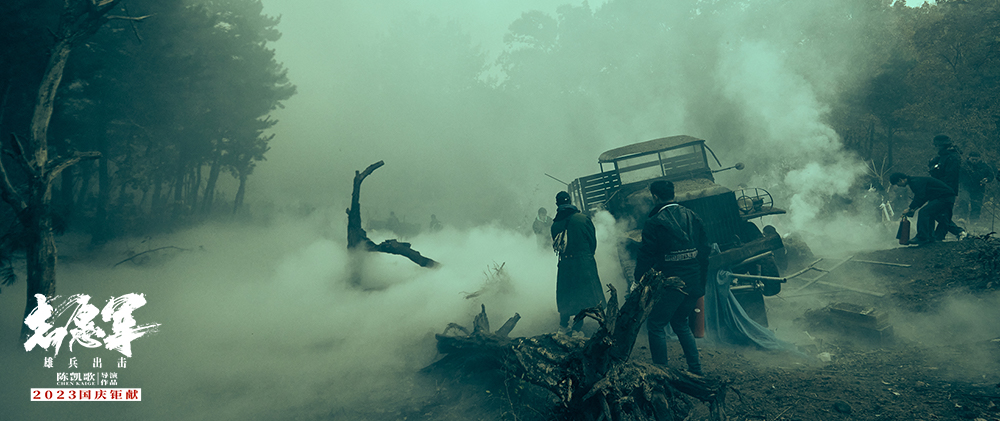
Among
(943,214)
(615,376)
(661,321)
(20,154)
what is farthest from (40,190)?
(943,214)

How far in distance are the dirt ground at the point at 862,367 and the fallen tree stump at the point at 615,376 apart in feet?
0.67

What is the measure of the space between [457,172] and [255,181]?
45.1ft

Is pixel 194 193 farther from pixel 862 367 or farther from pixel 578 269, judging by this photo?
pixel 862 367

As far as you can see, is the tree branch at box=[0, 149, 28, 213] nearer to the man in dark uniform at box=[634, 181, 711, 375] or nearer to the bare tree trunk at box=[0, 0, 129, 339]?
the bare tree trunk at box=[0, 0, 129, 339]

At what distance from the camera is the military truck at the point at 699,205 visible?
5746 mm

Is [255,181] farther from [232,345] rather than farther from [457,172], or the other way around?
[232,345]

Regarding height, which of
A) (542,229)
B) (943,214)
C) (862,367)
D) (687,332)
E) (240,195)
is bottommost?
(862,367)

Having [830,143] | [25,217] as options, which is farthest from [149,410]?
[830,143]

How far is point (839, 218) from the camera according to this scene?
13539mm

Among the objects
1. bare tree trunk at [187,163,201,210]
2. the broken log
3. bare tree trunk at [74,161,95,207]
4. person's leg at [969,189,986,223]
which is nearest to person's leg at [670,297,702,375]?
the broken log

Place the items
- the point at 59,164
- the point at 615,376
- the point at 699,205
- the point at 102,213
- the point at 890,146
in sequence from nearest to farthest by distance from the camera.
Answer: the point at 615,376
the point at 59,164
the point at 699,205
the point at 102,213
the point at 890,146

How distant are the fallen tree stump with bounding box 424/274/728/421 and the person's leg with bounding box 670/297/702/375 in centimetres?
78

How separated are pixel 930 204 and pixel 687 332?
274 inches

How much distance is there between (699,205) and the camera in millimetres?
6609
